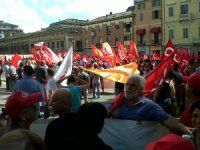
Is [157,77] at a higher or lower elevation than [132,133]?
higher

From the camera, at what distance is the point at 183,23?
214 feet

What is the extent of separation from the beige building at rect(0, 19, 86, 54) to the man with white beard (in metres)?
97.0

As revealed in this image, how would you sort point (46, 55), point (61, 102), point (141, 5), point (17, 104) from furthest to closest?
point (141, 5) < point (46, 55) < point (61, 102) < point (17, 104)

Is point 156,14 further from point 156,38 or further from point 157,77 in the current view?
point 157,77

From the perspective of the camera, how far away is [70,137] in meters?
3.49

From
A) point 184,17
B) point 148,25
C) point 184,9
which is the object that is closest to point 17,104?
point 184,17

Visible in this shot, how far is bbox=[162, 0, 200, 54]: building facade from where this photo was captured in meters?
63.1

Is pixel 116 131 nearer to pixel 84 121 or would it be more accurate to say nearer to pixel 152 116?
pixel 152 116

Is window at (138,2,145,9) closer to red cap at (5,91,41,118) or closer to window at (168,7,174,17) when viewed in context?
window at (168,7,174,17)

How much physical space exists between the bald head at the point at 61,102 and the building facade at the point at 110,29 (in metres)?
73.3

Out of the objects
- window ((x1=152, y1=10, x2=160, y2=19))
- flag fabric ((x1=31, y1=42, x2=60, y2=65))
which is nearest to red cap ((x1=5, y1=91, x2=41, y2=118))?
flag fabric ((x1=31, y1=42, x2=60, y2=65))

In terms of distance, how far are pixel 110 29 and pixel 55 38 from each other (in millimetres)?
31556

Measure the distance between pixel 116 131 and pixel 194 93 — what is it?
54.4 inches

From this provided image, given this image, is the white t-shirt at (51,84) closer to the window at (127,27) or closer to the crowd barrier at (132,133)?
the crowd barrier at (132,133)
